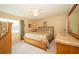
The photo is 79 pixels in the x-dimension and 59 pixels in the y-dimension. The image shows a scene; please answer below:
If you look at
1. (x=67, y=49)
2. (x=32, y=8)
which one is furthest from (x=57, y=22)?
(x=67, y=49)

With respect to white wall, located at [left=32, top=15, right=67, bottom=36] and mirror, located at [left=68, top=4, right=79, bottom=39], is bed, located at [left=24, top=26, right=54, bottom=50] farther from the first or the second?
white wall, located at [left=32, top=15, right=67, bottom=36]

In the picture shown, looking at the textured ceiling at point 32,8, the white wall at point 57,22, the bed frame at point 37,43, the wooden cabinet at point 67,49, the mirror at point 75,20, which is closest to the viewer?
the wooden cabinet at point 67,49

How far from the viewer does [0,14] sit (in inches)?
171

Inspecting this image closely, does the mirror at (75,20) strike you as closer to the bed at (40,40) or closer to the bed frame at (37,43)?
the bed at (40,40)

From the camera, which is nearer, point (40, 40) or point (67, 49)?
point (67, 49)

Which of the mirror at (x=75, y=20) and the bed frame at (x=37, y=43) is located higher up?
the mirror at (x=75, y=20)

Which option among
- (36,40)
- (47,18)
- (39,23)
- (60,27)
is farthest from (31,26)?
(36,40)

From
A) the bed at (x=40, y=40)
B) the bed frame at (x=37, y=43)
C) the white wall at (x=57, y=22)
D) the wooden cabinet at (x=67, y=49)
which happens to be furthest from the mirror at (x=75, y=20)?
the white wall at (x=57, y=22)

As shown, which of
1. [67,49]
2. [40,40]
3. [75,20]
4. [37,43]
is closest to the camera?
[67,49]

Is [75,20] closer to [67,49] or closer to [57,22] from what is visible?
[67,49]

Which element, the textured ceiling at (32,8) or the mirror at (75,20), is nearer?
the mirror at (75,20)

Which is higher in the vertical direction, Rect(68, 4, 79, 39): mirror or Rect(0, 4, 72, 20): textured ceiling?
Rect(0, 4, 72, 20): textured ceiling

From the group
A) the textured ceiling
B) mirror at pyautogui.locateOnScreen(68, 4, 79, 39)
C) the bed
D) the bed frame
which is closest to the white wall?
the textured ceiling
